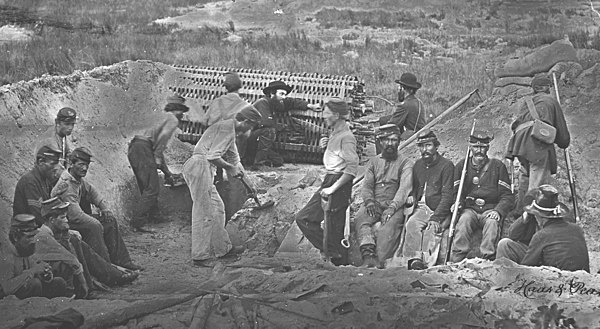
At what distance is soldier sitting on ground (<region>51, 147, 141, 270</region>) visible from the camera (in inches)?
321

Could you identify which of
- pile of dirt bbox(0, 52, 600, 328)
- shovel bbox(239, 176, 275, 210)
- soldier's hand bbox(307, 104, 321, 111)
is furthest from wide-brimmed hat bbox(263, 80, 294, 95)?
shovel bbox(239, 176, 275, 210)

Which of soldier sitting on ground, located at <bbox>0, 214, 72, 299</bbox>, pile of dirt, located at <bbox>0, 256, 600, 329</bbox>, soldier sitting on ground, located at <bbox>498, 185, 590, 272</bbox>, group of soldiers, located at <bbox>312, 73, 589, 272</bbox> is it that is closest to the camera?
pile of dirt, located at <bbox>0, 256, 600, 329</bbox>

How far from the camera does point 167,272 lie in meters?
8.87

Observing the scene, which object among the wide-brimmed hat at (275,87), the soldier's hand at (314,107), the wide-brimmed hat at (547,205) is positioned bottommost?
the wide-brimmed hat at (547,205)

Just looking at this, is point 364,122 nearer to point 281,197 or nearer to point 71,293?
point 281,197

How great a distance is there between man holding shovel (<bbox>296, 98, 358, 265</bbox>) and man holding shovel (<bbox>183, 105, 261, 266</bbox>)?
0.87 metres

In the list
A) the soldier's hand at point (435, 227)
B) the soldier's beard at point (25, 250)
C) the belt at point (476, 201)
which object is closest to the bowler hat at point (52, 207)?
the soldier's beard at point (25, 250)

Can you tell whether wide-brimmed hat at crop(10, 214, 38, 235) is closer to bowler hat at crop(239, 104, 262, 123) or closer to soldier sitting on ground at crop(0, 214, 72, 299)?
soldier sitting on ground at crop(0, 214, 72, 299)

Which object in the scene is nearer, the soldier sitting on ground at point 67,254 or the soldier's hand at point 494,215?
the soldier sitting on ground at point 67,254

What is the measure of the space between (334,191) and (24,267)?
3045 mm

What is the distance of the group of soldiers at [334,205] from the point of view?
749 cm

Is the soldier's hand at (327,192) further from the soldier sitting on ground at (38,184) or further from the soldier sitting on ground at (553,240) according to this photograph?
the soldier sitting on ground at (38,184)

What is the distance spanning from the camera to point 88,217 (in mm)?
8242

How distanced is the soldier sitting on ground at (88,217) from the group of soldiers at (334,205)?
12 millimetres
